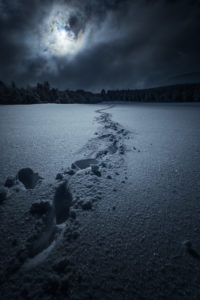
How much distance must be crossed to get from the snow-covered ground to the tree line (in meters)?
11.7

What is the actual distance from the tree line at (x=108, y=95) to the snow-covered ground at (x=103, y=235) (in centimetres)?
1167

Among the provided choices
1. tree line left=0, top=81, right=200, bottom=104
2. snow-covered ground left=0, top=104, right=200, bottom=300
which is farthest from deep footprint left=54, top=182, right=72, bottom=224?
tree line left=0, top=81, right=200, bottom=104

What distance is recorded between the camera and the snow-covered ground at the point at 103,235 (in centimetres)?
48

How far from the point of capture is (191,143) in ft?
5.90

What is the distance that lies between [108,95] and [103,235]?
66.1ft

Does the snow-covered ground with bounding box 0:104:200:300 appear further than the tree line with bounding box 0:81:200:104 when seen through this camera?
No

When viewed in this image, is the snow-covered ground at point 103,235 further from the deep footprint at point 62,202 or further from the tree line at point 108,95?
the tree line at point 108,95

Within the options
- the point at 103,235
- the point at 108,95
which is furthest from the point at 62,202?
the point at 108,95

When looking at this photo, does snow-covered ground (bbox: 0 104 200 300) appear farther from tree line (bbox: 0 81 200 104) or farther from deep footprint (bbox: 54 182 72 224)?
tree line (bbox: 0 81 200 104)

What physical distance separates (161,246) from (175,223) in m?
0.17

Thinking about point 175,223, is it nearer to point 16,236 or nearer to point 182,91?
point 16,236

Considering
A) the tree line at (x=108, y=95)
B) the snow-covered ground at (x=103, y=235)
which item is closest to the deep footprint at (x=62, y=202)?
the snow-covered ground at (x=103, y=235)

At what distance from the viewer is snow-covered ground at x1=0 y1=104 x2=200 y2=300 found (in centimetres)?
48

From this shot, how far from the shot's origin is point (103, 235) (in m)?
0.64
